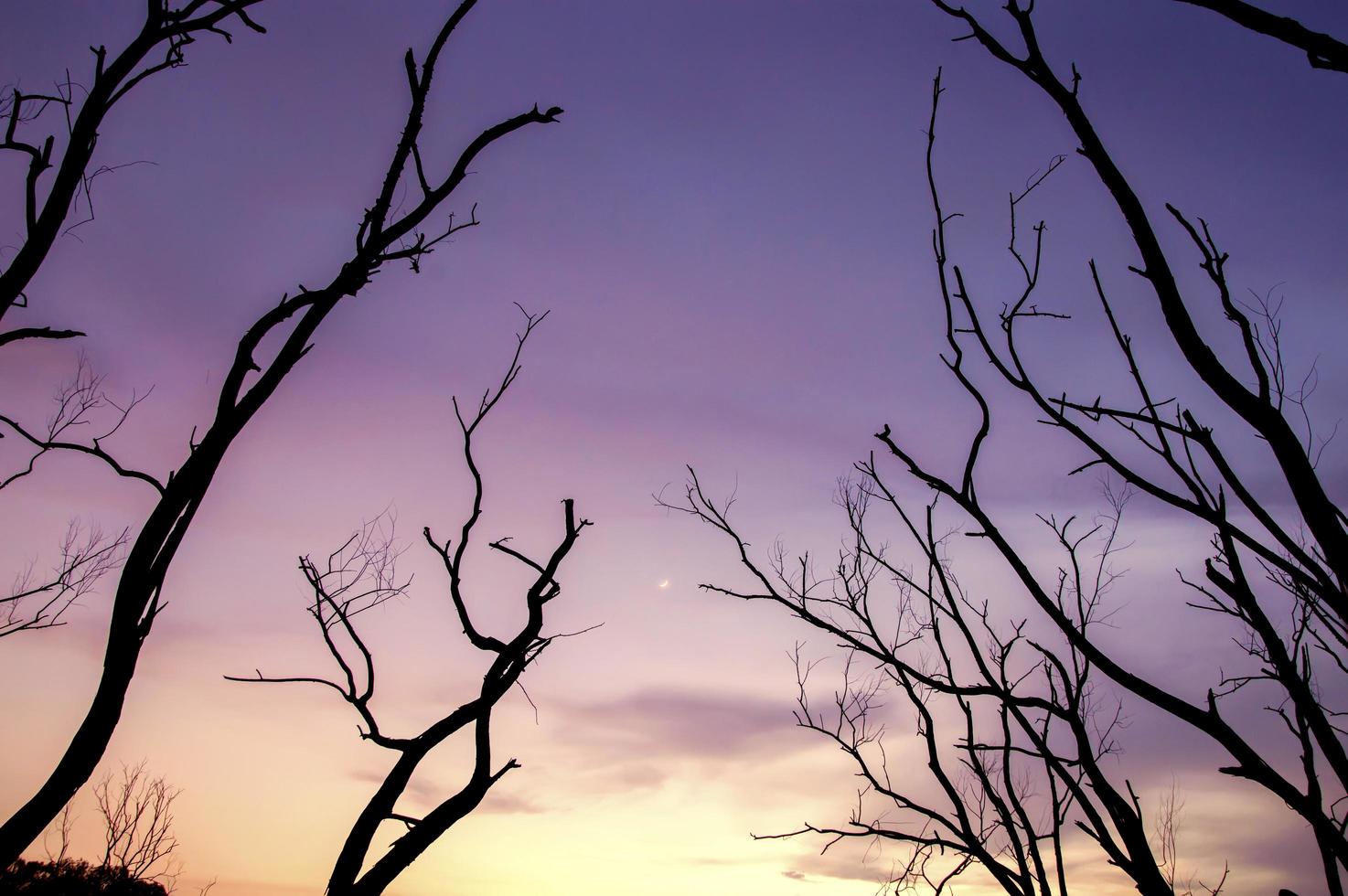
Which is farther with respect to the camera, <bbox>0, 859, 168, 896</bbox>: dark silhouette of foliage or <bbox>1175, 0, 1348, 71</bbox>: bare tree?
<bbox>0, 859, 168, 896</bbox>: dark silhouette of foliage

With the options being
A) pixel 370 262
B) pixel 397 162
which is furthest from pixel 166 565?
pixel 397 162

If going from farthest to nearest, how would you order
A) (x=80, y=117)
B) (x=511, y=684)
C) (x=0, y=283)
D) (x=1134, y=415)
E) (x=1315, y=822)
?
(x=511, y=684)
(x=80, y=117)
(x=0, y=283)
(x=1134, y=415)
(x=1315, y=822)

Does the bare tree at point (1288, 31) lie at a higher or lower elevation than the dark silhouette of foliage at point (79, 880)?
higher

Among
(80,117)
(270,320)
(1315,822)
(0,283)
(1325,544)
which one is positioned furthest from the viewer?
(80,117)

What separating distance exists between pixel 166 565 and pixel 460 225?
3.15 meters

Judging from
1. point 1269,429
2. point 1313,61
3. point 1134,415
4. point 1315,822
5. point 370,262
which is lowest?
point 1315,822

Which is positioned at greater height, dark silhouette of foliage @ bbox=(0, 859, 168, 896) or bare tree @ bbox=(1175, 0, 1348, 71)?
bare tree @ bbox=(1175, 0, 1348, 71)

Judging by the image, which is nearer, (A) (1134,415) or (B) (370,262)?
(A) (1134,415)

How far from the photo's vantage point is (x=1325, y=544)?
1256mm

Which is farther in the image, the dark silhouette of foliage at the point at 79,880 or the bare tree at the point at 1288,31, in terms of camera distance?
the dark silhouette of foliage at the point at 79,880

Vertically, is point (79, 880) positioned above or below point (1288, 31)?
below

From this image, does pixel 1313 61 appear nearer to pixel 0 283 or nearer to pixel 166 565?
pixel 166 565

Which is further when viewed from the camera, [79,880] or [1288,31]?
[79,880]

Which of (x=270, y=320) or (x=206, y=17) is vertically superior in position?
(x=206, y=17)
